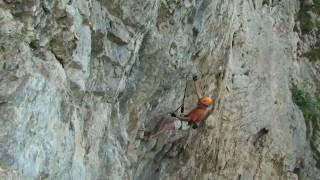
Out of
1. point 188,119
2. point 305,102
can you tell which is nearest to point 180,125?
point 188,119

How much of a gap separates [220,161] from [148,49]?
4.63 meters

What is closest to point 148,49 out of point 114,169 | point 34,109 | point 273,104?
point 114,169

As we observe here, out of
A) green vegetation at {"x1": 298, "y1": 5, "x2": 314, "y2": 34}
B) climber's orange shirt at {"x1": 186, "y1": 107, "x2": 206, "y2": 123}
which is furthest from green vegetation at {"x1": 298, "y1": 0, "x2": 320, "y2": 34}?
climber's orange shirt at {"x1": 186, "y1": 107, "x2": 206, "y2": 123}

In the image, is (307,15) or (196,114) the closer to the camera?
(196,114)

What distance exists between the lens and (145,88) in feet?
30.9

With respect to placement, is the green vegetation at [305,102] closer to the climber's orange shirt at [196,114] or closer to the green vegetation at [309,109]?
the green vegetation at [309,109]

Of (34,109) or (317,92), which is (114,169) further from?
(317,92)

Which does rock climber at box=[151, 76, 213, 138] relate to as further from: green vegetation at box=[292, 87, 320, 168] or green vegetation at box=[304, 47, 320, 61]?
green vegetation at box=[304, 47, 320, 61]

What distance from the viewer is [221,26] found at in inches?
452

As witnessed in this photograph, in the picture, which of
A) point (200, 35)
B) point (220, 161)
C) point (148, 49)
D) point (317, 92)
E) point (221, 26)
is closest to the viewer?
point (148, 49)

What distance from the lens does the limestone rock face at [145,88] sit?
19.3 ft

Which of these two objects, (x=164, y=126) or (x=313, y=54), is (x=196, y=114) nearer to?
(x=164, y=126)

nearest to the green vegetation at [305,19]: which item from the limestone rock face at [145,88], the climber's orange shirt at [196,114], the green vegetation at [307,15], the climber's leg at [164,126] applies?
the green vegetation at [307,15]

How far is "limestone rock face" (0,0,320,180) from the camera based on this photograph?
19.3 feet
